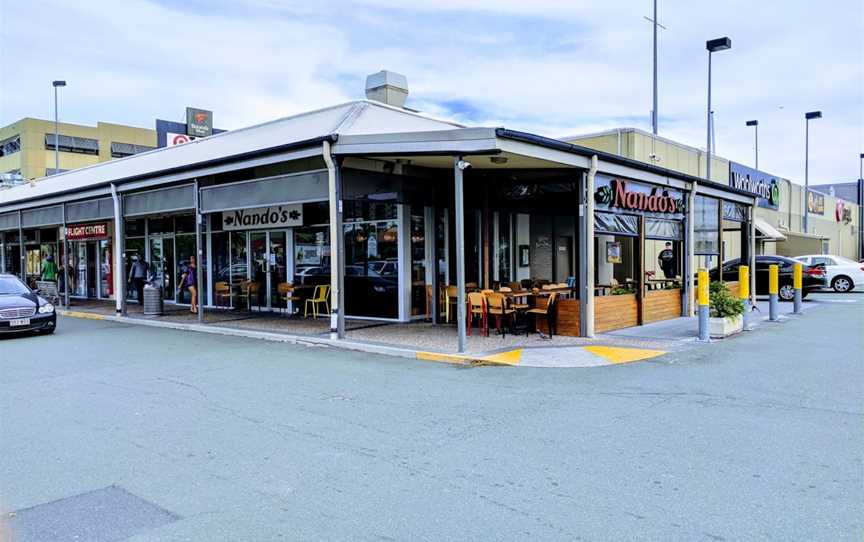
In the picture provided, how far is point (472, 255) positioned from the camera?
1570 cm

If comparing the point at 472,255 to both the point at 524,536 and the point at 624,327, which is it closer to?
the point at 624,327

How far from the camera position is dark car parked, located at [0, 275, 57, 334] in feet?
43.7

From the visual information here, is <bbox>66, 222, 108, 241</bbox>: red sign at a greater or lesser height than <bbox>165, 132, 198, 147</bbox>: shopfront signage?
lesser

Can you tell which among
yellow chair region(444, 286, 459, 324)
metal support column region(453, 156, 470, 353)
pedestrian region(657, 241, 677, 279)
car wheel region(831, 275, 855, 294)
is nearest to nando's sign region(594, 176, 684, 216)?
pedestrian region(657, 241, 677, 279)

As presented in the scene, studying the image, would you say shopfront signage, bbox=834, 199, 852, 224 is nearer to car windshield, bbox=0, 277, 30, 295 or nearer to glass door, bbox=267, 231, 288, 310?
glass door, bbox=267, 231, 288, 310

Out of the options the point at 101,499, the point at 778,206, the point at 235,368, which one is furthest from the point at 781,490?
the point at 778,206

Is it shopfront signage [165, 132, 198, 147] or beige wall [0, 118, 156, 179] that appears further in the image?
beige wall [0, 118, 156, 179]

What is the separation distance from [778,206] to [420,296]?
94.0 ft

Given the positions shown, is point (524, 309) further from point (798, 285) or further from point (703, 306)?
point (798, 285)

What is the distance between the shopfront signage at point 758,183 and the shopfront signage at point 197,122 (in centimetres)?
2527

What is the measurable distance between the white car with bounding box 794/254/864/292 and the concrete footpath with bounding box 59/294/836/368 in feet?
43.5

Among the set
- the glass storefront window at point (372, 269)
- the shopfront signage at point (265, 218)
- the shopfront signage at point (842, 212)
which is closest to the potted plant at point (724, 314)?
the glass storefront window at point (372, 269)

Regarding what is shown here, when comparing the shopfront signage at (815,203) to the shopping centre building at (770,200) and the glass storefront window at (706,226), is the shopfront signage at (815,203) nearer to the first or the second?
the shopping centre building at (770,200)

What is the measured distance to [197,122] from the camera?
31234 mm
